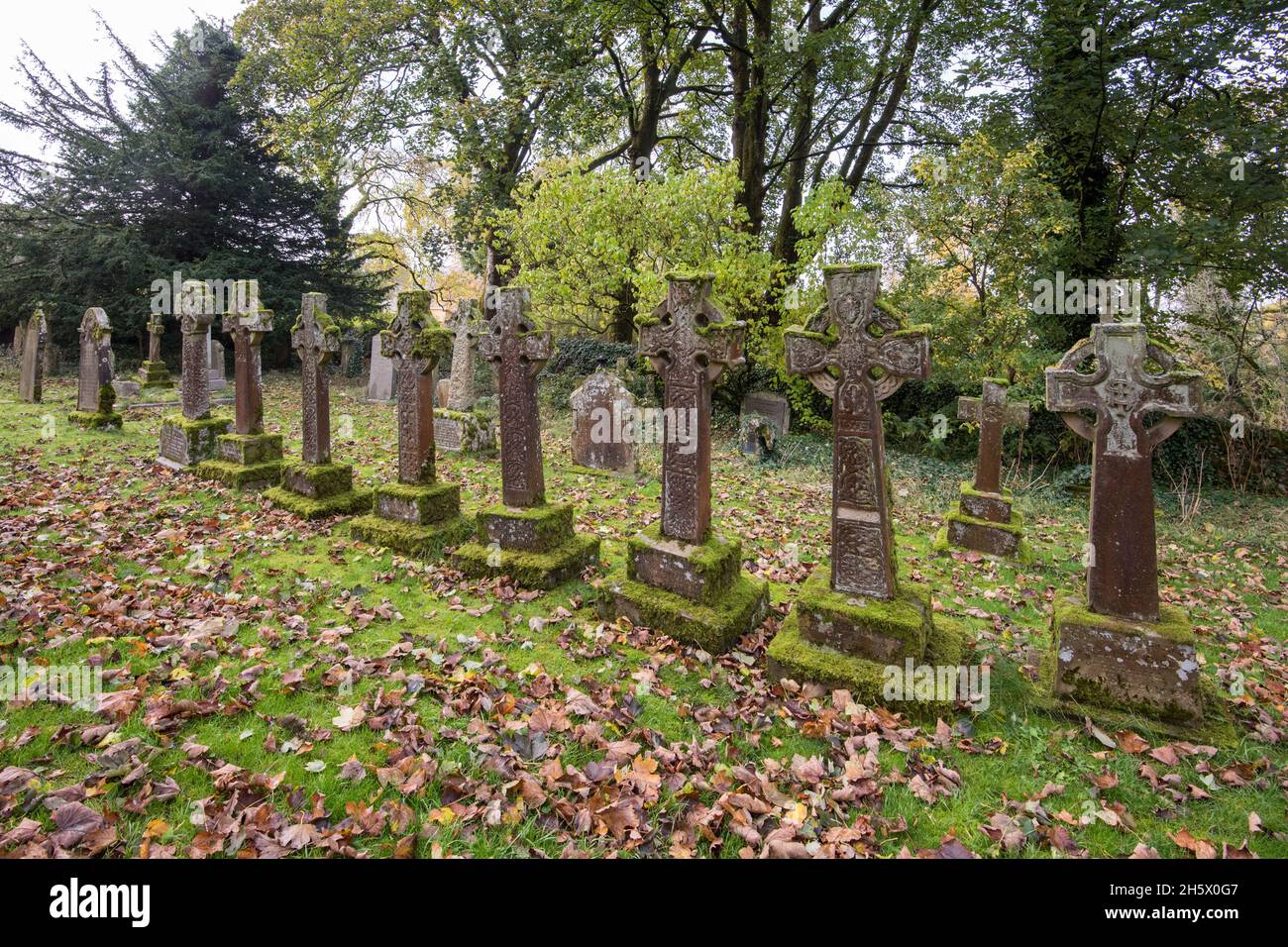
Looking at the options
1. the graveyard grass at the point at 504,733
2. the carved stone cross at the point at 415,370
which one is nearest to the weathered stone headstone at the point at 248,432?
the graveyard grass at the point at 504,733

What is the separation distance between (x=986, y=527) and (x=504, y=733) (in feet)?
22.3

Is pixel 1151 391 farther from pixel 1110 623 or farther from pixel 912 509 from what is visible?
pixel 912 509

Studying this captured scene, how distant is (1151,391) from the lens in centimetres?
384

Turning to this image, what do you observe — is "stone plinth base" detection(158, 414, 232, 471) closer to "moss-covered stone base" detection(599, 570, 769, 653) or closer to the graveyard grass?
the graveyard grass

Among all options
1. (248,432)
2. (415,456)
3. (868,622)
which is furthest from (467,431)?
(868,622)

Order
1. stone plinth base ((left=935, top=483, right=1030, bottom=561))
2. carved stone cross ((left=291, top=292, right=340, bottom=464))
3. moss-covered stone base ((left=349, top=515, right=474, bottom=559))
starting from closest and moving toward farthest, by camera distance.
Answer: moss-covered stone base ((left=349, top=515, right=474, bottom=559))
carved stone cross ((left=291, top=292, right=340, bottom=464))
stone plinth base ((left=935, top=483, right=1030, bottom=561))

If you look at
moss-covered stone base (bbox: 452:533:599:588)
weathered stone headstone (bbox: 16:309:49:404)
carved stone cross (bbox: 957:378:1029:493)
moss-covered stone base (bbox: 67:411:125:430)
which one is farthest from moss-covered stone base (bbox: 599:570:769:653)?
weathered stone headstone (bbox: 16:309:49:404)

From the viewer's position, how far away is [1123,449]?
12.9 feet

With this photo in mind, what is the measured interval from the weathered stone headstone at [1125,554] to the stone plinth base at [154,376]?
19.8 m

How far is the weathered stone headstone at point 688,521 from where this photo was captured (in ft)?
A: 15.1

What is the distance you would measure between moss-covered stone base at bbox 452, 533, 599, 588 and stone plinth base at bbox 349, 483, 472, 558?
501 millimetres

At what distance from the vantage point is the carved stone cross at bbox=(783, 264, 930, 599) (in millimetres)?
4012

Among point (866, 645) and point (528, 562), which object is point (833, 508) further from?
point (528, 562)

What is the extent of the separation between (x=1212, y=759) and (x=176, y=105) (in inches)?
1234
